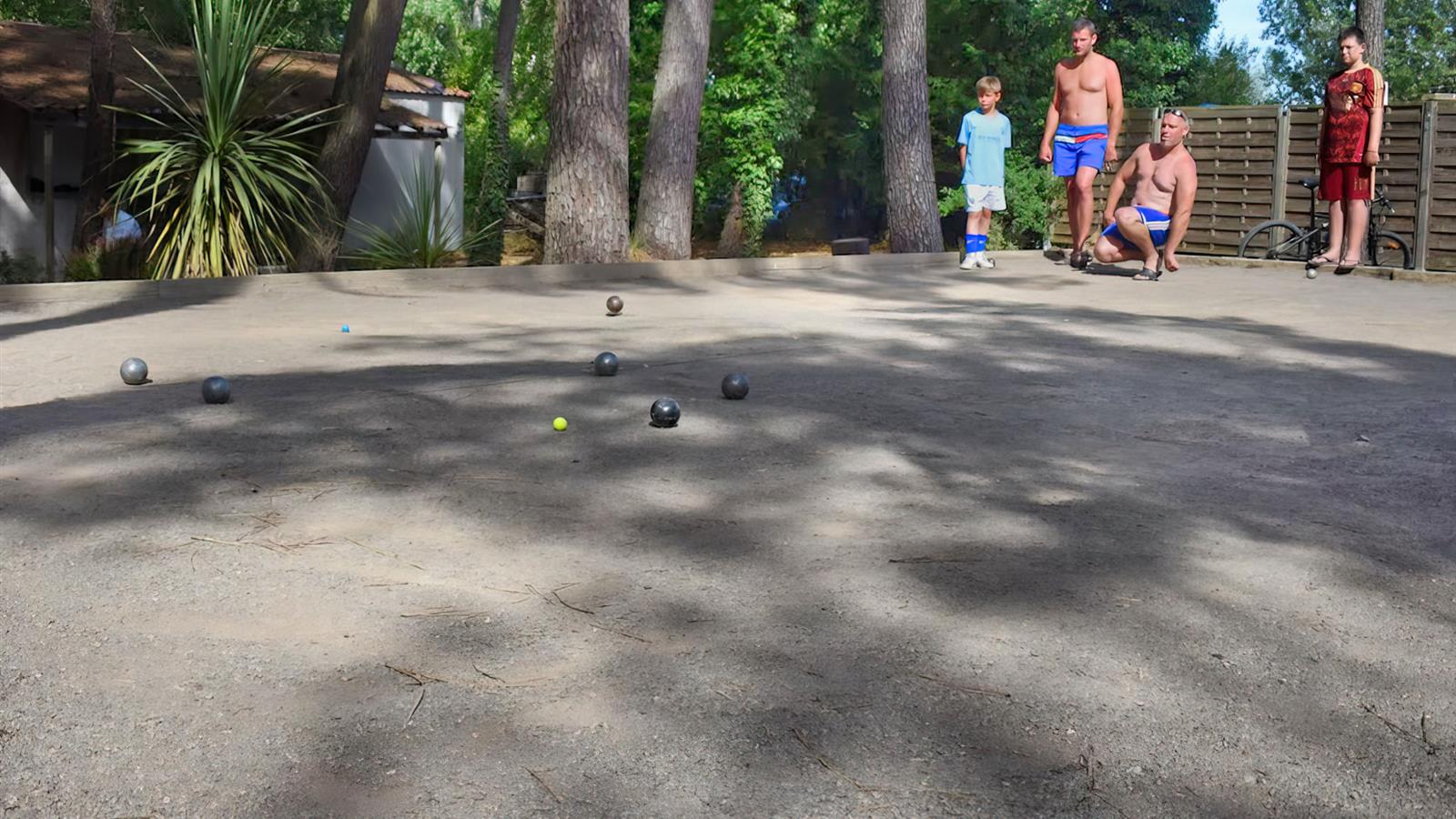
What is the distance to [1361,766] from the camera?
2.92m

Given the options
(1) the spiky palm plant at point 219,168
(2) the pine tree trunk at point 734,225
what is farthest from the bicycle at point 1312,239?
(2) the pine tree trunk at point 734,225

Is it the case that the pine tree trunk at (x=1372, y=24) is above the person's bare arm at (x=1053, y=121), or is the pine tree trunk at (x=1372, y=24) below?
above

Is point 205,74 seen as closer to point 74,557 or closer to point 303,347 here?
point 303,347

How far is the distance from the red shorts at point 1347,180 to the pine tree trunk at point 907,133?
6.25 m

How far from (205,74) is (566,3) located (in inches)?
144

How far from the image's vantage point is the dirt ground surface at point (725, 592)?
283 cm

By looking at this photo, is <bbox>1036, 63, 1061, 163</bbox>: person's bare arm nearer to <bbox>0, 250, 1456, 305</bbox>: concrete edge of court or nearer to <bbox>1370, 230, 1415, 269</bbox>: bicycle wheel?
<bbox>0, 250, 1456, 305</bbox>: concrete edge of court

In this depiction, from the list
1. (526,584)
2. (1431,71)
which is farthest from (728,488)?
(1431,71)

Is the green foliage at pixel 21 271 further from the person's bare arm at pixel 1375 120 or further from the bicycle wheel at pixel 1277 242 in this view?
the person's bare arm at pixel 1375 120

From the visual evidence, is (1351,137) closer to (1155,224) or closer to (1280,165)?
(1155,224)

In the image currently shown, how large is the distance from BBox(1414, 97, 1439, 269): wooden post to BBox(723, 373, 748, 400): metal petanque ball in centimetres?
1223

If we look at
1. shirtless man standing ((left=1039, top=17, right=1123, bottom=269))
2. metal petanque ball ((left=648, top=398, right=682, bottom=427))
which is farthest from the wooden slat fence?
metal petanque ball ((left=648, top=398, right=682, bottom=427))

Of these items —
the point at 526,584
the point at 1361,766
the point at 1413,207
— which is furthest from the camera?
the point at 1413,207

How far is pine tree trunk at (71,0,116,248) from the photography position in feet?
51.8
